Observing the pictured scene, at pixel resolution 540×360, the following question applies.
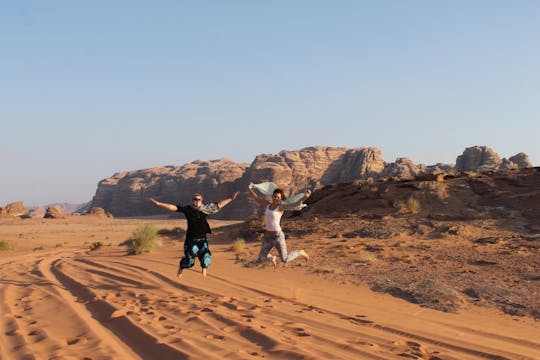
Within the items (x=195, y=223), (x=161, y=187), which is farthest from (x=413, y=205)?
(x=161, y=187)

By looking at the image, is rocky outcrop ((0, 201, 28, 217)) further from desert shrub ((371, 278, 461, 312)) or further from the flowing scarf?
desert shrub ((371, 278, 461, 312))

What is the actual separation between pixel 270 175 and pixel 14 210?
39.1m

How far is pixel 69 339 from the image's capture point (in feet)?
15.7

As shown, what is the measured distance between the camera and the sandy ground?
14.0 ft

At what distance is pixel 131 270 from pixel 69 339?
5479mm

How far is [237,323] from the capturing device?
5168mm

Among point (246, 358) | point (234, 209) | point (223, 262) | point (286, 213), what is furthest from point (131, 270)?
point (234, 209)

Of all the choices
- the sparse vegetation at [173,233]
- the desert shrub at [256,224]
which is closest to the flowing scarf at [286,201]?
the desert shrub at [256,224]

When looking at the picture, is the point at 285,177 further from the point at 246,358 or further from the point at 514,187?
the point at 246,358

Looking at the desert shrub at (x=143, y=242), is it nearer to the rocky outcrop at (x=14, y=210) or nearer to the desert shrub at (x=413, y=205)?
the desert shrub at (x=413, y=205)

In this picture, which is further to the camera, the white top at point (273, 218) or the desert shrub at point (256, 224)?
the desert shrub at point (256, 224)

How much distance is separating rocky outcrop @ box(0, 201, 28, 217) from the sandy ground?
58907 millimetres

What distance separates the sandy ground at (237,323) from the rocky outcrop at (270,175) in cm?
5481

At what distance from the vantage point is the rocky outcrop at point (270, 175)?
67750mm
